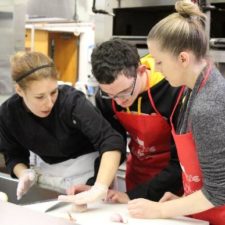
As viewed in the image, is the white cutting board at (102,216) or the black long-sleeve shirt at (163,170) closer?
the white cutting board at (102,216)

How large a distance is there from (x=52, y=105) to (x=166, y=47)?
484mm

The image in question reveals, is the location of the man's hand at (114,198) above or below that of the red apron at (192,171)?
below

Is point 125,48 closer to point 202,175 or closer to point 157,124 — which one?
point 157,124

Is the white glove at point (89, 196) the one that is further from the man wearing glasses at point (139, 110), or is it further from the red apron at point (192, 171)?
the red apron at point (192, 171)

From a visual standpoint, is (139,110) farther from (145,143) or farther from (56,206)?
(56,206)

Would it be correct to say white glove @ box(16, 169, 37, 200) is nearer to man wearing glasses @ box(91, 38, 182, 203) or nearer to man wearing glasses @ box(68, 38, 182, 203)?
man wearing glasses @ box(68, 38, 182, 203)

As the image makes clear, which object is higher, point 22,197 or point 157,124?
point 157,124

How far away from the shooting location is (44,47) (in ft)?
11.6

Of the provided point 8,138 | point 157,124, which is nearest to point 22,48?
point 8,138

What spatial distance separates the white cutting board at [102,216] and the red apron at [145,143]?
30 centimetres

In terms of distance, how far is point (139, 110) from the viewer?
4.55ft

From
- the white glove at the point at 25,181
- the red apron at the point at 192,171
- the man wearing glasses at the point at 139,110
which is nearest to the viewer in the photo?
the red apron at the point at 192,171

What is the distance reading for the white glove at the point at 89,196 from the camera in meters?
1.12

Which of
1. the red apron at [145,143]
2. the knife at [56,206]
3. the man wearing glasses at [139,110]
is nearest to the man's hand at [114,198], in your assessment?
the man wearing glasses at [139,110]
